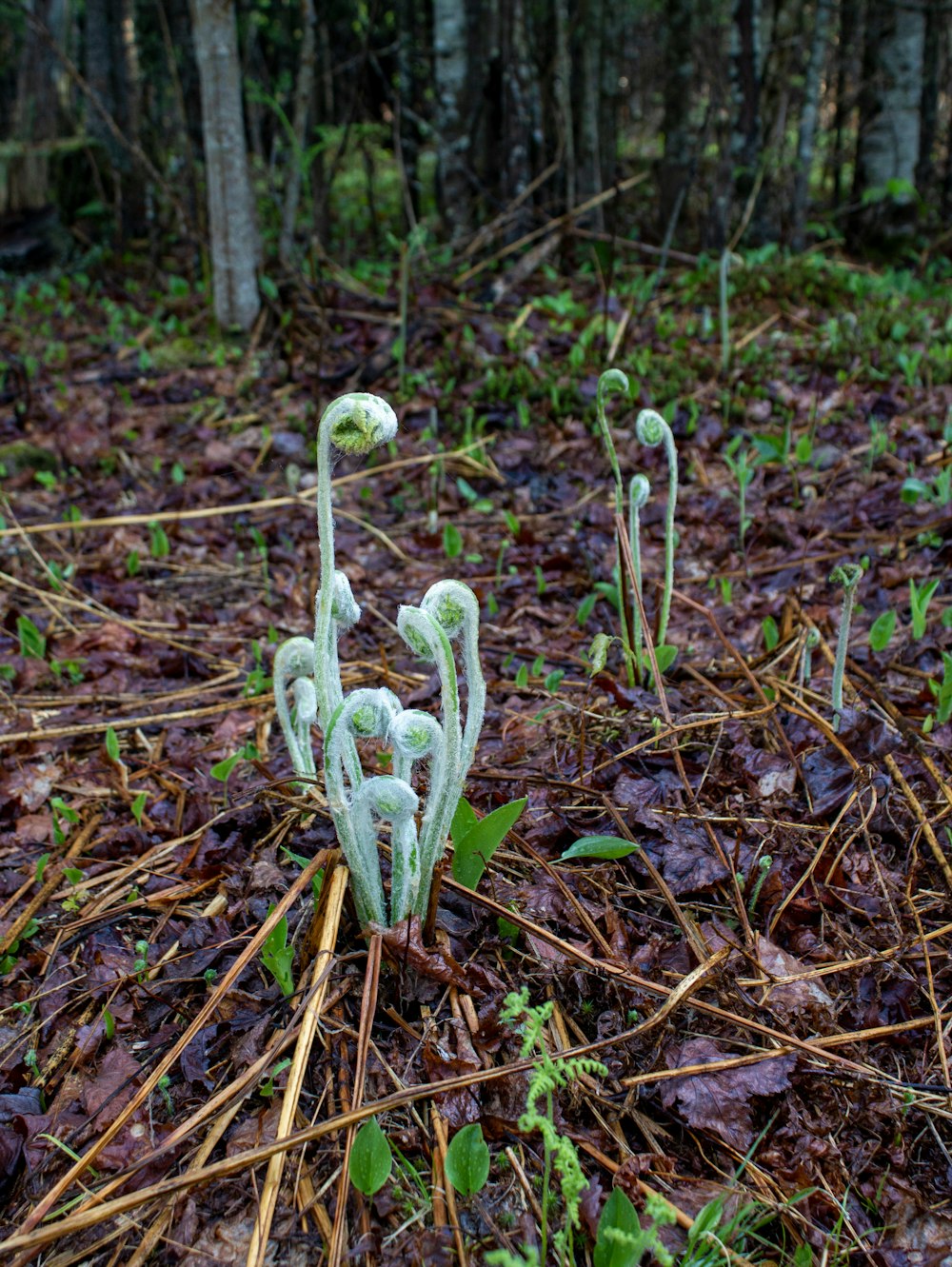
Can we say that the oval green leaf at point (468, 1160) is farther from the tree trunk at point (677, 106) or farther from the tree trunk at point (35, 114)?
the tree trunk at point (35, 114)

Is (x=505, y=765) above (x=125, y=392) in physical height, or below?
below

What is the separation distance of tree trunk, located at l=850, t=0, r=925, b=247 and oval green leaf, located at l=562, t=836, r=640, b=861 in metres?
7.28

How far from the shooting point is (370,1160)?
1.36 m

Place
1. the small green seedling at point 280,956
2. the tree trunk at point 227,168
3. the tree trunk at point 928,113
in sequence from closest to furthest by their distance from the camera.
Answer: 1. the small green seedling at point 280,956
2. the tree trunk at point 227,168
3. the tree trunk at point 928,113

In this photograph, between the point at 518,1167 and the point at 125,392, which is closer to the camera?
the point at 518,1167

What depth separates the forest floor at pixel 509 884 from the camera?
140 centimetres

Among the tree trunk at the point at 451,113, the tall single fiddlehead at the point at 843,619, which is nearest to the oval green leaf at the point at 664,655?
the tall single fiddlehead at the point at 843,619

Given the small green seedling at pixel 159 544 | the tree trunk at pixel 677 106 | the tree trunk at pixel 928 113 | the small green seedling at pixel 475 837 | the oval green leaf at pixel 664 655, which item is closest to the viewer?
the small green seedling at pixel 475 837

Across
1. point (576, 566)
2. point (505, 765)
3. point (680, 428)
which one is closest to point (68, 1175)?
point (505, 765)

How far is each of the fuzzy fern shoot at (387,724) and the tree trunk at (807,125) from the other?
6.95 meters

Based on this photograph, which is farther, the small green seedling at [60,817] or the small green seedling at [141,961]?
the small green seedling at [60,817]

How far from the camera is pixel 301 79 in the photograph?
5676 millimetres

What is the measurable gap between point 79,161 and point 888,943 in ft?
33.6

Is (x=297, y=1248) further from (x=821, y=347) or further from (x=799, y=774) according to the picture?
(x=821, y=347)
